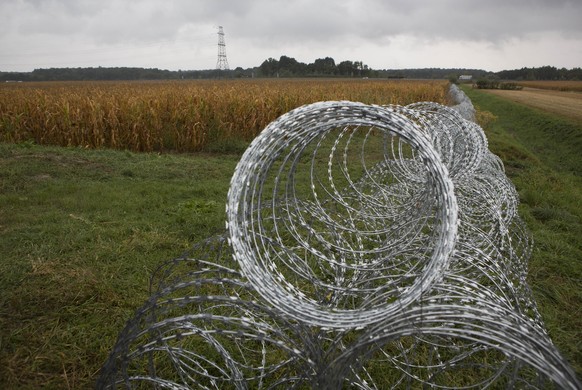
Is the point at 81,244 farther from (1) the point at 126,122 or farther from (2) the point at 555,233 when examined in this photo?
(1) the point at 126,122

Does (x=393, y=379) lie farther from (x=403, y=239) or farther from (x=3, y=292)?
(x=3, y=292)

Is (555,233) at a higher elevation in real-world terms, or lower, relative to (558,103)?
lower

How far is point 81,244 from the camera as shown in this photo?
16.7 feet

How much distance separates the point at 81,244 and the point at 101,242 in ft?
0.79

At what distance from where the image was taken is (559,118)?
20.9m

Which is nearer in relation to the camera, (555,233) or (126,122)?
(555,233)

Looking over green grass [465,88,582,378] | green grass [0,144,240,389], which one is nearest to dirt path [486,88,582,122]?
green grass [465,88,582,378]

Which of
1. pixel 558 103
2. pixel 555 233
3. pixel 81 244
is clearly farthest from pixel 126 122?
pixel 558 103

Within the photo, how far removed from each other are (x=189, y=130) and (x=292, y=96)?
16.3 ft

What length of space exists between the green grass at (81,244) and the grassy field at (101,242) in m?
0.01

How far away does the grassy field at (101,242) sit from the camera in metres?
3.38

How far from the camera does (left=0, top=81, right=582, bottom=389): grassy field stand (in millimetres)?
3383

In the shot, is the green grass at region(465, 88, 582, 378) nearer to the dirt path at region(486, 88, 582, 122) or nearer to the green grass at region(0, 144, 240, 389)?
the green grass at region(0, 144, 240, 389)

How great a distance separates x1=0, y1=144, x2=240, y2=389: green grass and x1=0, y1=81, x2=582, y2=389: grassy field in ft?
0.04
